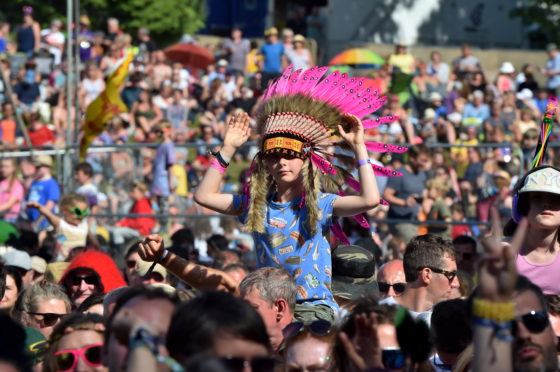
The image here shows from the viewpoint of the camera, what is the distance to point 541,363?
3.40 m

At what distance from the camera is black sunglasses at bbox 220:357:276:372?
10.1 ft

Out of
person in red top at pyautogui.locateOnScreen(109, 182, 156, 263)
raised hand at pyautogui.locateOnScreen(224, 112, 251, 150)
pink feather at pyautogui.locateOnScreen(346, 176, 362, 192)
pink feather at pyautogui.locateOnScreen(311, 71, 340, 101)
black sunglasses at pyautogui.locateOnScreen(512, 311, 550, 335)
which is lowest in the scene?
person in red top at pyautogui.locateOnScreen(109, 182, 156, 263)

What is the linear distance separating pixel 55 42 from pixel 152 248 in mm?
17744

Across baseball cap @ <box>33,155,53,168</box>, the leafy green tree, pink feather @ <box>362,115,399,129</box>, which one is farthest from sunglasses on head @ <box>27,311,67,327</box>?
the leafy green tree

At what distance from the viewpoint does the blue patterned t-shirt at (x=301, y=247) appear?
5.46 m

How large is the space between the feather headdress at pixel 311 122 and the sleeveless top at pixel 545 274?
0.90m

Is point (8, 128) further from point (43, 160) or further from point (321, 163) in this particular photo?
point (321, 163)

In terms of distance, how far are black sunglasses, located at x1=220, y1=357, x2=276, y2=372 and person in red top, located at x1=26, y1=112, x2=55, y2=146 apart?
42.8ft

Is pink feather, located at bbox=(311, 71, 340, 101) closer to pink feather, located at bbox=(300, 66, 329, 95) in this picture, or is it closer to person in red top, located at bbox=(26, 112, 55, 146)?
pink feather, located at bbox=(300, 66, 329, 95)

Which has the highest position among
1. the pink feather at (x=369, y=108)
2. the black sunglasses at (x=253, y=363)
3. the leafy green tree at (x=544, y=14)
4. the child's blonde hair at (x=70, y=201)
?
the leafy green tree at (x=544, y=14)

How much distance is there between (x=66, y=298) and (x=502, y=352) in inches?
145

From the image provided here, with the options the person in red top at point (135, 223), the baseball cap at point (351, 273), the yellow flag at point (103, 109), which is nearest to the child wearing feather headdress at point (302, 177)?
the baseball cap at point (351, 273)

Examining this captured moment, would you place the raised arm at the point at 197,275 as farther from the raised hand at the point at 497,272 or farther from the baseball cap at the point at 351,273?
the raised hand at the point at 497,272

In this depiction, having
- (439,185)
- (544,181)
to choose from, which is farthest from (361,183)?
(439,185)
